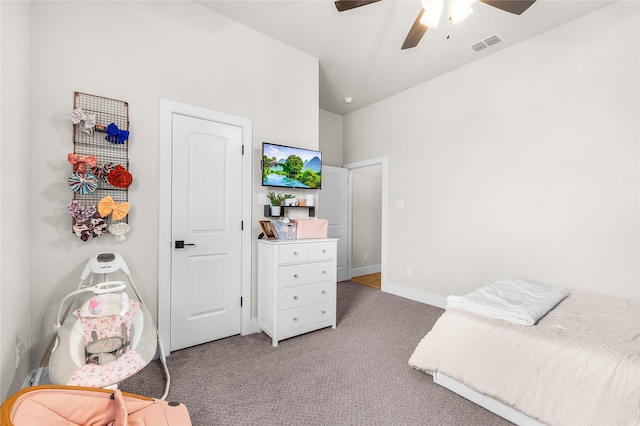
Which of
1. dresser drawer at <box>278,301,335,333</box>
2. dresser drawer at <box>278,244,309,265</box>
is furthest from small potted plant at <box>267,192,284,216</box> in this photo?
dresser drawer at <box>278,301,335,333</box>

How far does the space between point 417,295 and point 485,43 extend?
3120mm

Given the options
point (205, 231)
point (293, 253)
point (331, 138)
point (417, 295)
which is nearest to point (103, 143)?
point (205, 231)

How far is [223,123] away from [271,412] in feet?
7.71

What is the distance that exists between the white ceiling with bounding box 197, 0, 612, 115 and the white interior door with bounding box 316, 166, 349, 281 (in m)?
1.60

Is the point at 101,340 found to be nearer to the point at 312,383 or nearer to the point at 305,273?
the point at 312,383

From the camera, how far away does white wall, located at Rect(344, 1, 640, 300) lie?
238cm

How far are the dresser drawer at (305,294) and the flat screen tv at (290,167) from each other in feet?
3.54

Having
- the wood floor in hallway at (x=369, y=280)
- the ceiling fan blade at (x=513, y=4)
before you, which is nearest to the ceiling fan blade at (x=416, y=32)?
the ceiling fan blade at (x=513, y=4)

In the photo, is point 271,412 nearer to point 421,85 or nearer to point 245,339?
point 245,339

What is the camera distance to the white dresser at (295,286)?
253 centimetres

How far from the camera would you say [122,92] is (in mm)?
2137

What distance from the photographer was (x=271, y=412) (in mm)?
1656

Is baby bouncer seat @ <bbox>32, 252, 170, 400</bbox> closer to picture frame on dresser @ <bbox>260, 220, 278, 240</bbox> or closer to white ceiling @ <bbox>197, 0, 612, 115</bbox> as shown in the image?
picture frame on dresser @ <bbox>260, 220, 278, 240</bbox>

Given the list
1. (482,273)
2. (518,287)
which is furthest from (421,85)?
(518,287)
